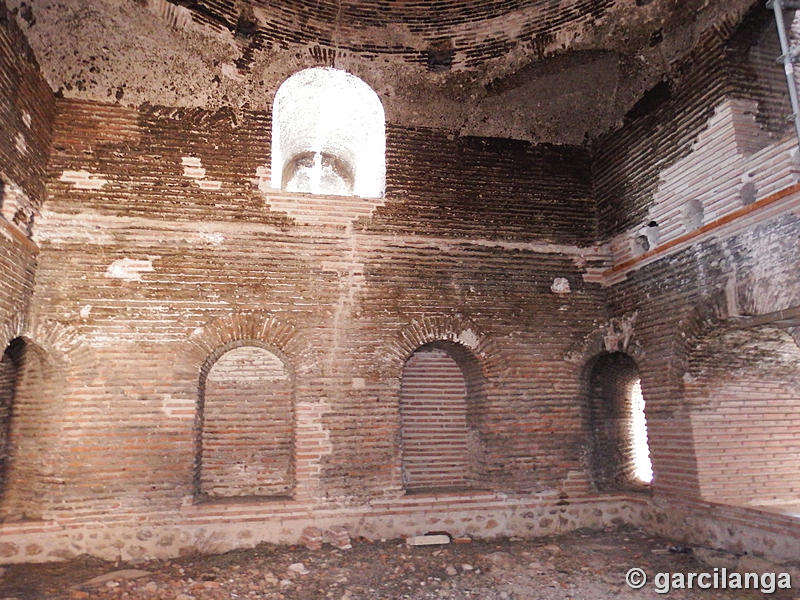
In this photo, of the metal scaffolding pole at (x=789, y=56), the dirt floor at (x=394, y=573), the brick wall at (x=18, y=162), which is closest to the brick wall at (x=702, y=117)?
the metal scaffolding pole at (x=789, y=56)

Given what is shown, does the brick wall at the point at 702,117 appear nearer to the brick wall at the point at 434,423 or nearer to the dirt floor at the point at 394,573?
the brick wall at the point at 434,423

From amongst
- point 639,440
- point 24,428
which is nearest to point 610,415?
point 639,440

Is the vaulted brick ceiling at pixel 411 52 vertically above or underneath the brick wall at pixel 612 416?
above

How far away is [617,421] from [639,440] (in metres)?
0.49

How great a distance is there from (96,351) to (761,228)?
265 inches

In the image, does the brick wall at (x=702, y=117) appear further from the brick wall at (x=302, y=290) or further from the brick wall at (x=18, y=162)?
the brick wall at (x=18, y=162)

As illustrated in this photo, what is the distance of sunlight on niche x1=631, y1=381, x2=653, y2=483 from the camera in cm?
764

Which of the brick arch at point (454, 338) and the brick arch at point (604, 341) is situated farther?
the brick arch at point (604, 341)

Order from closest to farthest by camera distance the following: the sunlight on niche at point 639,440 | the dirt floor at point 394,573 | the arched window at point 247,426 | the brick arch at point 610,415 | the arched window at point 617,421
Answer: the dirt floor at point 394,573
the arched window at point 247,426
the brick arch at point 610,415
the arched window at point 617,421
the sunlight on niche at point 639,440

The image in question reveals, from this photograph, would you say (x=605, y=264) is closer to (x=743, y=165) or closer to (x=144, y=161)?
(x=743, y=165)

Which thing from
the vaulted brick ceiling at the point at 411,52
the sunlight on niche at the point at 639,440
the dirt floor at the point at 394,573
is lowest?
the dirt floor at the point at 394,573

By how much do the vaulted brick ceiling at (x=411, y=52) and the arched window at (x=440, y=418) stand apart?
10.2 ft

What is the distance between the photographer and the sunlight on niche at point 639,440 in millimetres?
7637

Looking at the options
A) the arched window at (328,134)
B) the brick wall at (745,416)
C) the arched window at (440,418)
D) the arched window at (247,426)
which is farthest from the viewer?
the arched window at (328,134)
